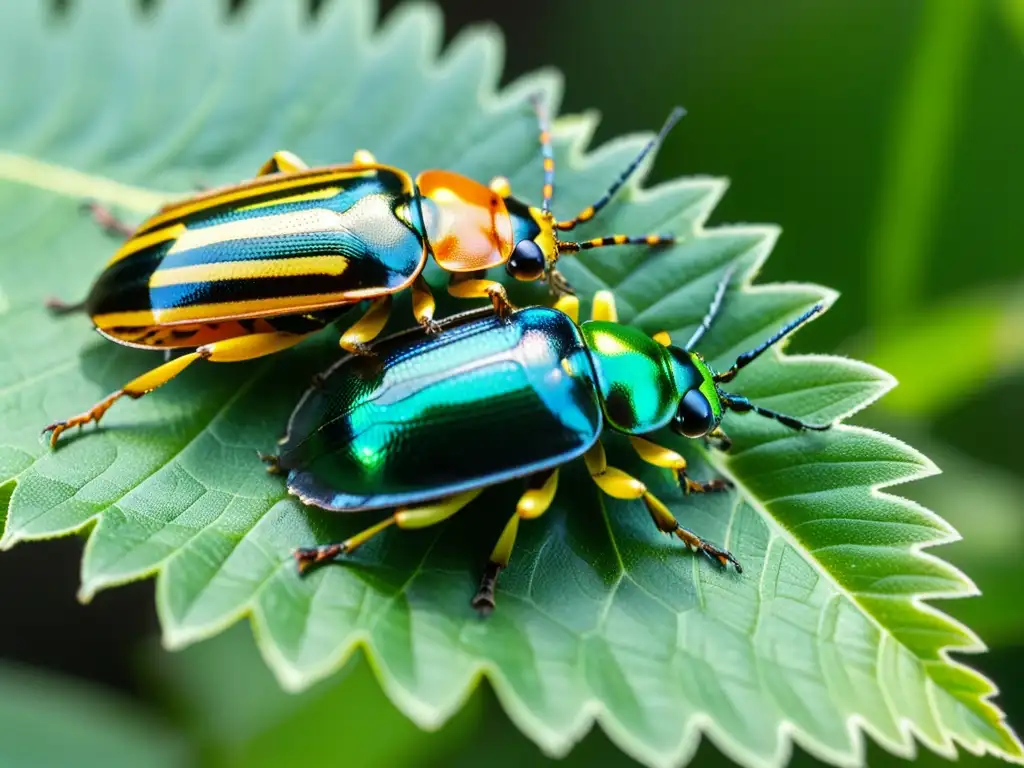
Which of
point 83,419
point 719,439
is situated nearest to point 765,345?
point 719,439

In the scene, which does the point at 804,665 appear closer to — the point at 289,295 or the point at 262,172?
the point at 289,295

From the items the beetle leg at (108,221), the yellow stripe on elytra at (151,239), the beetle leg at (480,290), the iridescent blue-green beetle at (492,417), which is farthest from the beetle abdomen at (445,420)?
the beetle leg at (108,221)

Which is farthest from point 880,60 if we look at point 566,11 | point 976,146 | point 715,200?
point 715,200

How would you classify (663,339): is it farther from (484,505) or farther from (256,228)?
(256,228)

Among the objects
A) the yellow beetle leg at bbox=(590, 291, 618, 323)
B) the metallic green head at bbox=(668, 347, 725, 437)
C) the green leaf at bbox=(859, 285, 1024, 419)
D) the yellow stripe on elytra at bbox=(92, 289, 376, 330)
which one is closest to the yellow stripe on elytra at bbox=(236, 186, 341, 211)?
the yellow stripe on elytra at bbox=(92, 289, 376, 330)

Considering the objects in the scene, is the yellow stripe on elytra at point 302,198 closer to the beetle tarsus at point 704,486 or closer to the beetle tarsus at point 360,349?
the beetle tarsus at point 360,349
